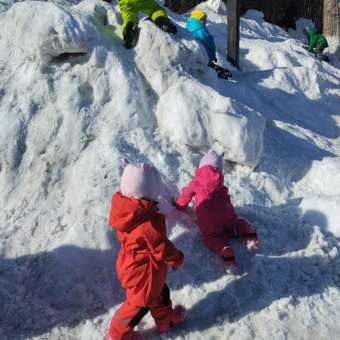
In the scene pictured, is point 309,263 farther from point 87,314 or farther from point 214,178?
point 87,314

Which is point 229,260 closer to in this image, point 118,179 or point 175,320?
point 175,320

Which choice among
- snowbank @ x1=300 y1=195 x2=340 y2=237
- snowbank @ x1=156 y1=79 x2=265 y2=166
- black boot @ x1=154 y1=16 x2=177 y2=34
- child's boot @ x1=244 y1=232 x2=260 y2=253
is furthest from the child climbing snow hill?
child's boot @ x1=244 y1=232 x2=260 y2=253

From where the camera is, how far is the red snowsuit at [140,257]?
2.87 metres

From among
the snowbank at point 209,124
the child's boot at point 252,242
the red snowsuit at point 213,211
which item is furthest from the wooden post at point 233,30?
the child's boot at point 252,242

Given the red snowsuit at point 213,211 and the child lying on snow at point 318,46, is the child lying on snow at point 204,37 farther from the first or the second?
the child lying on snow at point 318,46

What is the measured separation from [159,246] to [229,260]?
2.66ft

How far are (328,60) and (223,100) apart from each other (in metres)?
6.83

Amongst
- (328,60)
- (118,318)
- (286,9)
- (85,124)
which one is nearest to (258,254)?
(118,318)

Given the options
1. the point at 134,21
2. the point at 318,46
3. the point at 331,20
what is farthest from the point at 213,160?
the point at 331,20

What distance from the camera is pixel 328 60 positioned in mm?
10352

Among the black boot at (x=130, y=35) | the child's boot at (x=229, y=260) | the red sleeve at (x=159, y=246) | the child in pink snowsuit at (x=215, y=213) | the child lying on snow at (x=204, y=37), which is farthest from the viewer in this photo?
the child lying on snow at (x=204, y=37)

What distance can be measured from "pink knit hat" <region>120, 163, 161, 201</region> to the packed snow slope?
841mm

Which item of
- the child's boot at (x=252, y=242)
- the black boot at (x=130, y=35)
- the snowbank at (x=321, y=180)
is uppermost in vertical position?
the black boot at (x=130, y=35)

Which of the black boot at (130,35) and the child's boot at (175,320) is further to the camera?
the black boot at (130,35)
